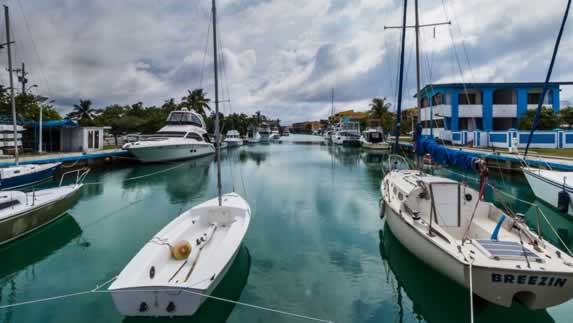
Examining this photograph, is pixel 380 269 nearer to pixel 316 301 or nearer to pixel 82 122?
pixel 316 301

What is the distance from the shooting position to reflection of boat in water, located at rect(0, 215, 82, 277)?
313 inches

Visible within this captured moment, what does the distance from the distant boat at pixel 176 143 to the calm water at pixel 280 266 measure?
44.2 feet

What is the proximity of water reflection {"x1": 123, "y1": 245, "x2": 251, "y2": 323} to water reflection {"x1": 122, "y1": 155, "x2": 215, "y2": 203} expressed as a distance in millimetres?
8886

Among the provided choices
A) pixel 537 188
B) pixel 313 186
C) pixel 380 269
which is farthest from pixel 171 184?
pixel 537 188

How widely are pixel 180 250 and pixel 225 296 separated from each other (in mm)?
1312

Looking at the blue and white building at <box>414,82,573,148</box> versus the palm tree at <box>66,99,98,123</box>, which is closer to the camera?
the blue and white building at <box>414,82,573,148</box>

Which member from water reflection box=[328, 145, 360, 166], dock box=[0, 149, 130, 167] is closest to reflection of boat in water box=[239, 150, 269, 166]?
water reflection box=[328, 145, 360, 166]

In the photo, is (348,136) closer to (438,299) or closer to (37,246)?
(37,246)

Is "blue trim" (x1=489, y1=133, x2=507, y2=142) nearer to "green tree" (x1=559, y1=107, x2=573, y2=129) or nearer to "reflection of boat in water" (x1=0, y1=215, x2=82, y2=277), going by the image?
"green tree" (x1=559, y1=107, x2=573, y2=129)

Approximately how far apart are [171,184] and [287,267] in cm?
1477

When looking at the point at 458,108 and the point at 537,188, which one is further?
the point at 458,108

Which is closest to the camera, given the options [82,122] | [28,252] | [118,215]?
[28,252]

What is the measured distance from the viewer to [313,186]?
19.5 meters

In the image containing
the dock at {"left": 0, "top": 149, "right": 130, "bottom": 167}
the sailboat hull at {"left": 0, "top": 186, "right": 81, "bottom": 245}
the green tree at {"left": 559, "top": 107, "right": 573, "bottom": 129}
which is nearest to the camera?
the sailboat hull at {"left": 0, "top": 186, "right": 81, "bottom": 245}
